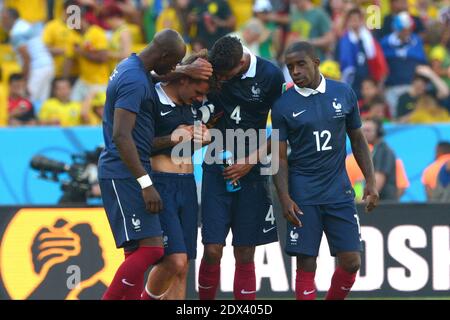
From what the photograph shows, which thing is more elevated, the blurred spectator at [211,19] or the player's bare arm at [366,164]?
the blurred spectator at [211,19]

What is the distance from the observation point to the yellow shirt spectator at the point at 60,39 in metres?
16.2

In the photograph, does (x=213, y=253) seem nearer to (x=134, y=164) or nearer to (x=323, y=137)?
(x=323, y=137)

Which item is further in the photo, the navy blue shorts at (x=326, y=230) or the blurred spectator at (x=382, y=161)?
→ the blurred spectator at (x=382, y=161)

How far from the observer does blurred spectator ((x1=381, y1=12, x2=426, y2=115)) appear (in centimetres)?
1639

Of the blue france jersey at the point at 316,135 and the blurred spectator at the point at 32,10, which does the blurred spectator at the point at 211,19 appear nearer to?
the blurred spectator at the point at 32,10

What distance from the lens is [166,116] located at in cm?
905

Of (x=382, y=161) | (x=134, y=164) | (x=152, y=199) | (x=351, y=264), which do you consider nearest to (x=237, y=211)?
(x=351, y=264)

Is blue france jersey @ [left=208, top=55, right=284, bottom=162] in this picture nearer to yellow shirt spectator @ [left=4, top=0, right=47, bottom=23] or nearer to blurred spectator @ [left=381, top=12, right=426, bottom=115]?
blurred spectator @ [left=381, top=12, right=426, bottom=115]

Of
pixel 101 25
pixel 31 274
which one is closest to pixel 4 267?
pixel 31 274

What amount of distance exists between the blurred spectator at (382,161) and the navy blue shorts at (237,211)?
412 centimetres

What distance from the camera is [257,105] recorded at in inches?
377

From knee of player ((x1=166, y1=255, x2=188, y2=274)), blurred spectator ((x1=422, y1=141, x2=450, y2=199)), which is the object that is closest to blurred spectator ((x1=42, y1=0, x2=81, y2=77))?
blurred spectator ((x1=422, y1=141, x2=450, y2=199))

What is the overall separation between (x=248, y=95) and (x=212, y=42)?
22.0ft

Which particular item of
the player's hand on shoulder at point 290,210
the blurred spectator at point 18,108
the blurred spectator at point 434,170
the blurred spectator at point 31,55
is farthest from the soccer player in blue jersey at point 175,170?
the blurred spectator at point 31,55
